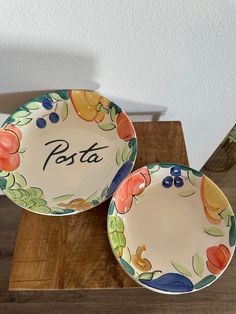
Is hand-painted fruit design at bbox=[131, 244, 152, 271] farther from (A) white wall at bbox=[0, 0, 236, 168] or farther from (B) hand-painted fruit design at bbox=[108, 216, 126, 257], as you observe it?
(A) white wall at bbox=[0, 0, 236, 168]

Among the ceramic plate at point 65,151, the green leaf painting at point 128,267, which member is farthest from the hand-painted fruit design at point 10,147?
the green leaf painting at point 128,267

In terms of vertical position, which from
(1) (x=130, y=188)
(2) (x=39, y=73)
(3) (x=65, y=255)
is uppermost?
(2) (x=39, y=73)

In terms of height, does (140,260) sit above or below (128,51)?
below

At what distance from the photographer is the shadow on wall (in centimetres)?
57

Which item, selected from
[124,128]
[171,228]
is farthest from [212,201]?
[124,128]

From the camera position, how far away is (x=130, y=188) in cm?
55

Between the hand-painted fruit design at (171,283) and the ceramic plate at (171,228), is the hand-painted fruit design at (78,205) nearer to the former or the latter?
the ceramic plate at (171,228)

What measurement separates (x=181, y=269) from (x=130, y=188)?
0.15 meters

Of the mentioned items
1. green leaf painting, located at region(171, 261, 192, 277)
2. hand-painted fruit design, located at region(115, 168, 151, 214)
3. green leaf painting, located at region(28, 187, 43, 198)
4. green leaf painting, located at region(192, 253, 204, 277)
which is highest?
hand-painted fruit design, located at region(115, 168, 151, 214)

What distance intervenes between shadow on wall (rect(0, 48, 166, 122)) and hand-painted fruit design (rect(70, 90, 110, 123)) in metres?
0.03

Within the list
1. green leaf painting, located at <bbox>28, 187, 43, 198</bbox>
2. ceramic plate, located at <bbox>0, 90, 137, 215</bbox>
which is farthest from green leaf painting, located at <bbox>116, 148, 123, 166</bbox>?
green leaf painting, located at <bbox>28, 187, 43, 198</bbox>

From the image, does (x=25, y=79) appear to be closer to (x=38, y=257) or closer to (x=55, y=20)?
(x=55, y=20)

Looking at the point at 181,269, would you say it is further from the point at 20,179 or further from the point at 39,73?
the point at 39,73

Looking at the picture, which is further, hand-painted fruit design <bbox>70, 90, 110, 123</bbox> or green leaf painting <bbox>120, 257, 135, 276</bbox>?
hand-painted fruit design <bbox>70, 90, 110, 123</bbox>
